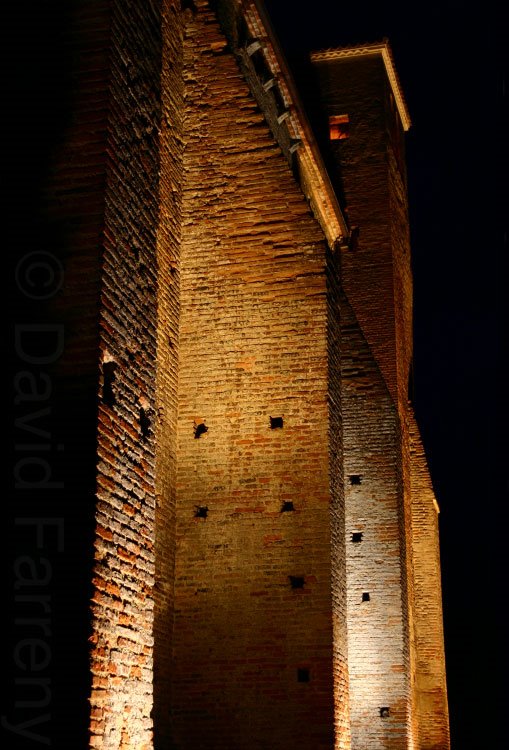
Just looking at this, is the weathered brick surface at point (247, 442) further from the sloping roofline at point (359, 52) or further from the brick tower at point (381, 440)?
the sloping roofline at point (359, 52)

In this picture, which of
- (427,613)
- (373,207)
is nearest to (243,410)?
(373,207)

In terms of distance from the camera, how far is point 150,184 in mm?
6293

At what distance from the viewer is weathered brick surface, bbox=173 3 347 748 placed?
9.18 metres

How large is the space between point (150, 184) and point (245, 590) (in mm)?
4739

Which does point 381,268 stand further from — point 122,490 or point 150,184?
point 122,490

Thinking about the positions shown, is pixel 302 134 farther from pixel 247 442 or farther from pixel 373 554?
pixel 373 554

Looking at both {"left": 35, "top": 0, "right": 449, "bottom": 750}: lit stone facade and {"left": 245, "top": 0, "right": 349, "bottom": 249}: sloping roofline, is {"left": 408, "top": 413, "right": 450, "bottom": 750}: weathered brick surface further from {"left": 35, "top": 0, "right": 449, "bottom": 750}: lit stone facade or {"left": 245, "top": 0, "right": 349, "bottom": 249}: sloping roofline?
{"left": 35, "top": 0, "right": 449, "bottom": 750}: lit stone facade

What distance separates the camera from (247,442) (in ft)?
32.3

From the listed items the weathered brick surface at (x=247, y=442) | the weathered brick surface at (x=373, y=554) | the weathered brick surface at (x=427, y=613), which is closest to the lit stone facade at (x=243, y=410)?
the weathered brick surface at (x=247, y=442)

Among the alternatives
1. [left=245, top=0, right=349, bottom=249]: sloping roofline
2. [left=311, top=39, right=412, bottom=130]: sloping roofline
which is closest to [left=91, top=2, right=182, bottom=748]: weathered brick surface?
[left=245, top=0, right=349, bottom=249]: sloping roofline
